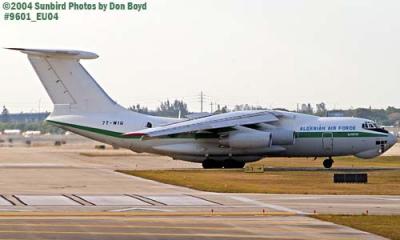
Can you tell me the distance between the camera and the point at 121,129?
58.6m

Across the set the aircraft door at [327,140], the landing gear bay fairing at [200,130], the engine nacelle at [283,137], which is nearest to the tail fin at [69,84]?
the landing gear bay fairing at [200,130]

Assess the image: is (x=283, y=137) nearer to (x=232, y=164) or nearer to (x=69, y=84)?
(x=232, y=164)

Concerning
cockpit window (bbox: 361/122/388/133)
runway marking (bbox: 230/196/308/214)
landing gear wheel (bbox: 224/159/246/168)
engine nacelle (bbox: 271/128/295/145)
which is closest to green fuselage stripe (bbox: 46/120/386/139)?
cockpit window (bbox: 361/122/388/133)

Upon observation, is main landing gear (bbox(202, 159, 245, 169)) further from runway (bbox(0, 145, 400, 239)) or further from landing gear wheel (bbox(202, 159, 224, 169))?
runway (bbox(0, 145, 400, 239))

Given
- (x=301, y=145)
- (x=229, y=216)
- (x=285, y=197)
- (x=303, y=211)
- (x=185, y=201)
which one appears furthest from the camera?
(x=301, y=145)

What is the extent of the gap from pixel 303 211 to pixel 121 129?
3205 cm

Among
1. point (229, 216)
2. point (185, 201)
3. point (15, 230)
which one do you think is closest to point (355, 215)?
point (229, 216)

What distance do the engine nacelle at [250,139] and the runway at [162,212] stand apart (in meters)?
16.0

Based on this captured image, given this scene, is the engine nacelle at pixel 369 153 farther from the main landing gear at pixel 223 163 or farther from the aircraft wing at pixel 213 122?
the main landing gear at pixel 223 163

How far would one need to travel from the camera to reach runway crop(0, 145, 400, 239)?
21656 millimetres

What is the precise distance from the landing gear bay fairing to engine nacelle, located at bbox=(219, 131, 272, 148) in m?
0.06

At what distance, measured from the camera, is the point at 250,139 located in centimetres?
5675

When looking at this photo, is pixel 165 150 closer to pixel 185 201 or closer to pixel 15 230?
pixel 185 201

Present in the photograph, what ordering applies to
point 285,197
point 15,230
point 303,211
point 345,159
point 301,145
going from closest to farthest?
point 15,230
point 303,211
point 285,197
point 301,145
point 345,159
